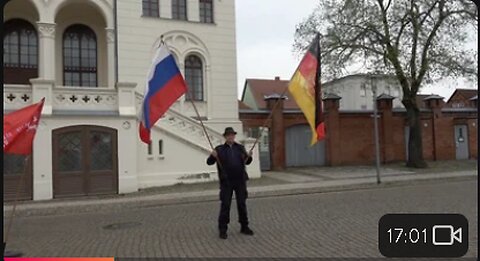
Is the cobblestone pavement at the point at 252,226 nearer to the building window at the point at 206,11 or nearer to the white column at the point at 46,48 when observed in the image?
the white column at the point at 46,48

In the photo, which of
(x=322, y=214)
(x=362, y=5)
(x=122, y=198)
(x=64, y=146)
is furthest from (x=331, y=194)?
(x=362, y=5)

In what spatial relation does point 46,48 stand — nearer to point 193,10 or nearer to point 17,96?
point 17,96

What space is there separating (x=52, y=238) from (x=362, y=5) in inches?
698

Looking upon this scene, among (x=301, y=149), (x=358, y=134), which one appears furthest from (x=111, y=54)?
(x=358, y=134)

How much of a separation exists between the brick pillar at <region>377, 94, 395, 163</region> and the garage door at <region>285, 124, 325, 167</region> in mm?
3851

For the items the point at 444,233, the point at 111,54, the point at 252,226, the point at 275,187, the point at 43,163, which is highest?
the point at 111,54

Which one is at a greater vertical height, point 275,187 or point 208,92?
point 208,92

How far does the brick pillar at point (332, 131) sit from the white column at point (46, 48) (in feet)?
44.3

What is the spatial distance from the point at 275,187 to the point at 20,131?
33.2ft

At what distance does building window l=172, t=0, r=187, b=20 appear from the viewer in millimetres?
22156

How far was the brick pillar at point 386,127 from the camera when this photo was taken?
26.1 m

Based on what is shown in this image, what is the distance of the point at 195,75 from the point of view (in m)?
22.5

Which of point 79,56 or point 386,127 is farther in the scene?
point 386,127
